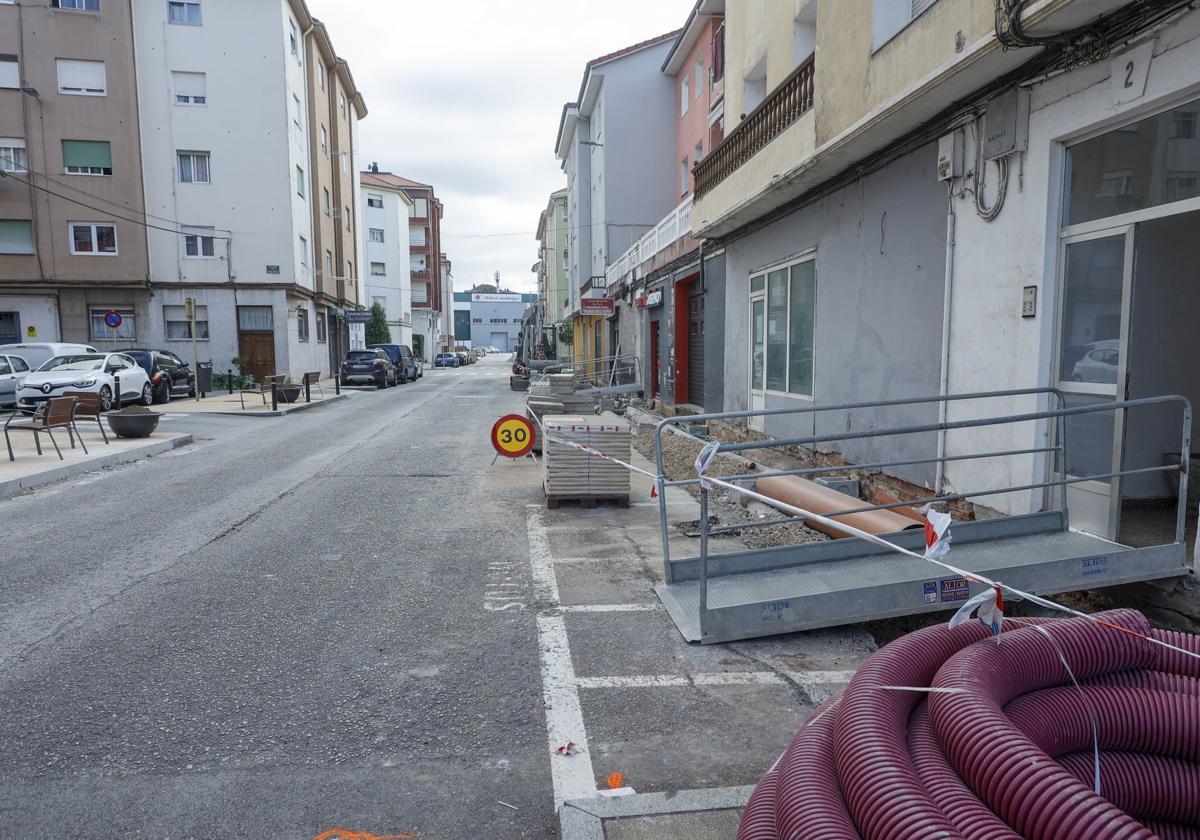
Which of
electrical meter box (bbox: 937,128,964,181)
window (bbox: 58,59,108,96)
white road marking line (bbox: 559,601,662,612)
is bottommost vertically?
white road marking line (bbox: 559,601,662,612)

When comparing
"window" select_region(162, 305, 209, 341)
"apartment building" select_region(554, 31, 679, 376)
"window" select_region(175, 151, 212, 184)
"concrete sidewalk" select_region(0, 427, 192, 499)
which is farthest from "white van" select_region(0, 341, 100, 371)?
"apartment building" select_region(554, 31, 679, 376)

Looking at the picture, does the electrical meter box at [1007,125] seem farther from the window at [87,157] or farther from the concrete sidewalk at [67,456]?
the window at [87,157]

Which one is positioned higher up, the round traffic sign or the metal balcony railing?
the metal balcony railing

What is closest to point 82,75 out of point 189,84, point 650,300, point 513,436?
point 189,84

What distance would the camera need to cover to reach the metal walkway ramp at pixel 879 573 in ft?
14.3

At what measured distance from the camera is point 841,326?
914 cm

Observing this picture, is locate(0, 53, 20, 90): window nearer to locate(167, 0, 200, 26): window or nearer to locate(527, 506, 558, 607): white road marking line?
locate(167, 0, 200, 26): window

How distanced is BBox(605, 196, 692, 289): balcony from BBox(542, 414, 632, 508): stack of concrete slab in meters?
9.62

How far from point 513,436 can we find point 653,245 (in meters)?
12.1

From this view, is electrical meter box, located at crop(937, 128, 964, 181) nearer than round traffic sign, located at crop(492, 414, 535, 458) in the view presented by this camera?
Yes

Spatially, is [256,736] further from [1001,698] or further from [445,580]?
[1001,698]

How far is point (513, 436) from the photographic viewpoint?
1020 centimetres

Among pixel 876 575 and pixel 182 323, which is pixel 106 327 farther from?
pixel 876 575

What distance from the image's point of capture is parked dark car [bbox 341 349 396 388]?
3097 cm
